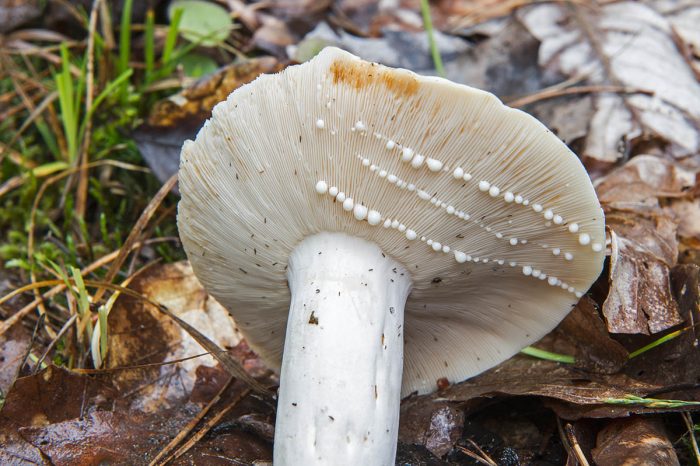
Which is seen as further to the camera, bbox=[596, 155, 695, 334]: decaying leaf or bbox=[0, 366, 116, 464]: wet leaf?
bbox=[596, 155, 695, 334]: decaying leaf

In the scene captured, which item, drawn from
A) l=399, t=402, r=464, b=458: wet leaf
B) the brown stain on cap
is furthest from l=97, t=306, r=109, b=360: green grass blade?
the brown stain on cap

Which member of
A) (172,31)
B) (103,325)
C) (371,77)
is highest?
(371,77)

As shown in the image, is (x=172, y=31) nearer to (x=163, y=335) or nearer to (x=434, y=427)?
(x=163, y=335)

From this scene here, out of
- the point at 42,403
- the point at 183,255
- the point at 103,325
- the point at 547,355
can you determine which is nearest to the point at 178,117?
the point at 183,255

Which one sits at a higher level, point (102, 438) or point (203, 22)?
point (203, 22)

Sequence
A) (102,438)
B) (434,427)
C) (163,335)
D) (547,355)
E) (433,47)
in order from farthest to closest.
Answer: (433,47) < (163,335) < (547,355) < (434,427) < (102,438)

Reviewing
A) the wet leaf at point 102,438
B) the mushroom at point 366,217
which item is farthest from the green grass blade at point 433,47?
the wet leaf at point 102,438

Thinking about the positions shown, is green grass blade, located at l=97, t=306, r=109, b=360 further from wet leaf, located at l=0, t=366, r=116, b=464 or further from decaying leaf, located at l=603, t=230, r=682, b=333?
decaying leaf, located at l=603, t=230, r=682, b=333
